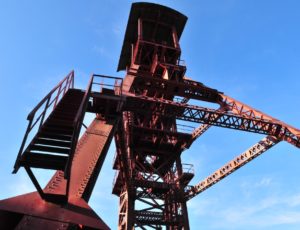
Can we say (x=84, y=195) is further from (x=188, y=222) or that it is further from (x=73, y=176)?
(x=188, y=222)

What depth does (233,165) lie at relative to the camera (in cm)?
1988

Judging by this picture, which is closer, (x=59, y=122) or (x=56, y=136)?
(x=56, y=136)

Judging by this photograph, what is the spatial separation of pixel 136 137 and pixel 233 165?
6.72m

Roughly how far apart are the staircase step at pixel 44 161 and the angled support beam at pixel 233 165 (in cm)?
1370

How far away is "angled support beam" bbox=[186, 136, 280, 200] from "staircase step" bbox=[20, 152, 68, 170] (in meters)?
13.7

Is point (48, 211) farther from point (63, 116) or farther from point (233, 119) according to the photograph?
point (233, 119)

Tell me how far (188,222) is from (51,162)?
15.3m

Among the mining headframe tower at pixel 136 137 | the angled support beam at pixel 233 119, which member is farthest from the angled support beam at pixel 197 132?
the angled support beam at pixel 233 119

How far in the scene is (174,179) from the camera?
2269 cm

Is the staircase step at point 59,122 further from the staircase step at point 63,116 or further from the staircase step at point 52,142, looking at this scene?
the staircase step at point 52,142

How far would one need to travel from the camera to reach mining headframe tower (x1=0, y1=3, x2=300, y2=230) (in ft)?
22.4

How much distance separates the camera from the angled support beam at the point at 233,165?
716 inches

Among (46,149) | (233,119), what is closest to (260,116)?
(233,119)

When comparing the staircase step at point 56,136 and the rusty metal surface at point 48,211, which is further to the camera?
the staircase step at point 56,136
